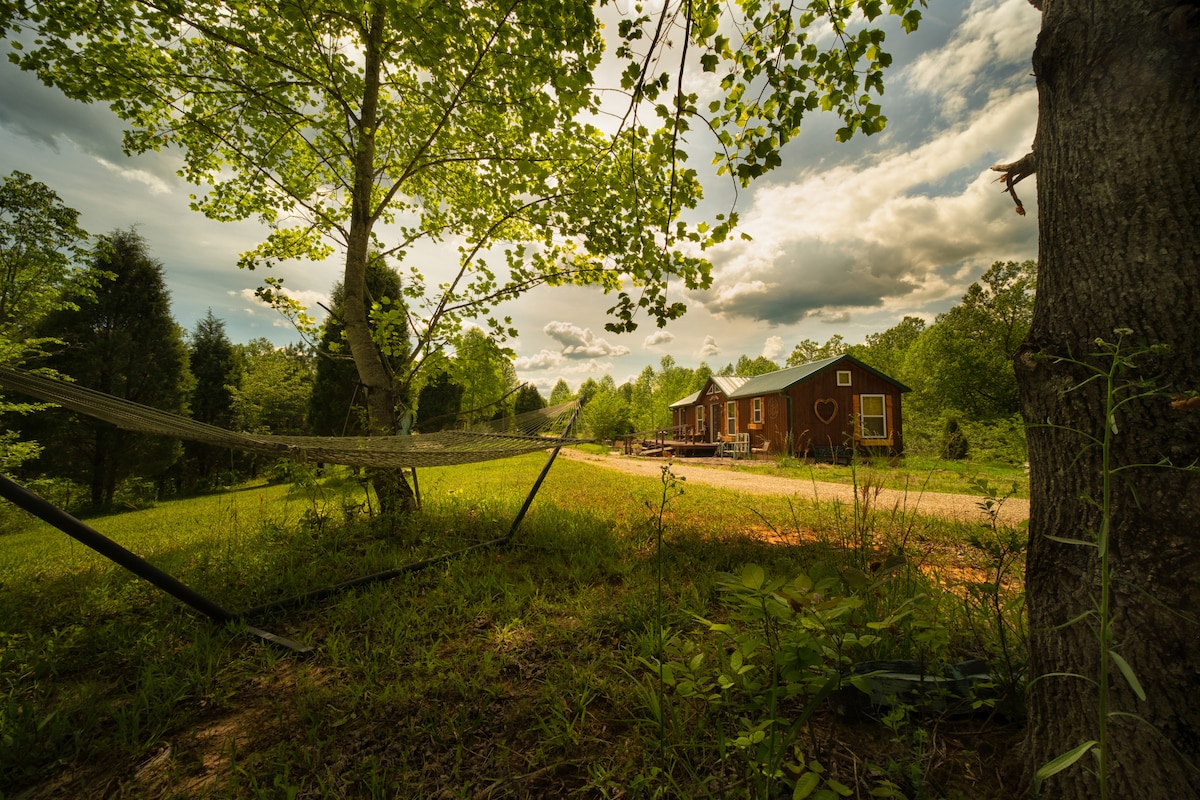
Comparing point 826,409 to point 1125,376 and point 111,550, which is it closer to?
point 1125,376

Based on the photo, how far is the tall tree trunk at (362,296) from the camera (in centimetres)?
343

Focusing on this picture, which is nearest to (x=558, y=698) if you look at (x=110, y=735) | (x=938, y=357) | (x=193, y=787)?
(x=193, y=787)

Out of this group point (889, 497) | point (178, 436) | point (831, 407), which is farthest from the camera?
point (831, 407)

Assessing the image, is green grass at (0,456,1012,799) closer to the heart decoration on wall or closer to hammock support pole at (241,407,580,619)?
hammock support pole at (241,407,580,619)

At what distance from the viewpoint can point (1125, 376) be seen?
86 centimetres

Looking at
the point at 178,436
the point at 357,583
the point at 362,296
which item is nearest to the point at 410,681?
the point at 357,583

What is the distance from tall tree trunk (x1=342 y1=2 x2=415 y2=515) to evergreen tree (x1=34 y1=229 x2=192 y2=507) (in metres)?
9.52

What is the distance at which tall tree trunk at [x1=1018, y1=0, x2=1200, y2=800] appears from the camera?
790 mm

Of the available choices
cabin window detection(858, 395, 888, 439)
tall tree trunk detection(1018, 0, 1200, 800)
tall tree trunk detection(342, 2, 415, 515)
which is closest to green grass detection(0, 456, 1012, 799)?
tall tree trunk detection(1018, 0, 1200, 800)

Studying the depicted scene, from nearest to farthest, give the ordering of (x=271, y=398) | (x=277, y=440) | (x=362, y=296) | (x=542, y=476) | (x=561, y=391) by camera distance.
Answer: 1. (x=277, y=440)
2. (x=542, y=476)
3. (x=362, y=296)
4. (x=271, y=398)
5. (x=561, y=391)

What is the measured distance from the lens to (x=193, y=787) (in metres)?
1.11

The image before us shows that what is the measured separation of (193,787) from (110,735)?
0.51 metres

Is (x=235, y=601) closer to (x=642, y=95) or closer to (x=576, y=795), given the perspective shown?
(x=576, y=795)

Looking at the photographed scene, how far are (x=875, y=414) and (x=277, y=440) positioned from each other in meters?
14.3
